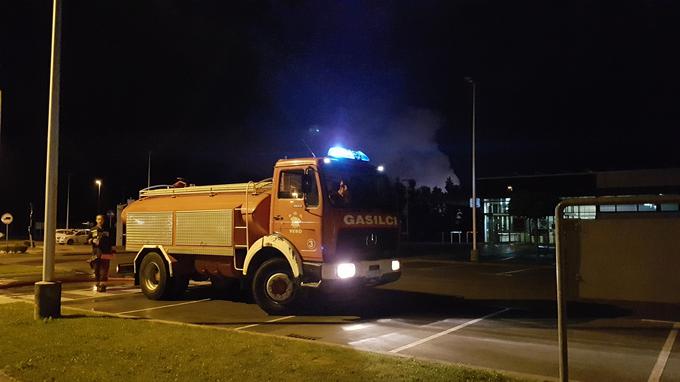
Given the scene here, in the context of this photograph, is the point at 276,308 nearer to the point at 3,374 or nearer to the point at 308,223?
the point at 308,223

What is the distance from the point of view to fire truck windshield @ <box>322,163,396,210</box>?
10.5 metres

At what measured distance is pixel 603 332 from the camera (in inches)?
363

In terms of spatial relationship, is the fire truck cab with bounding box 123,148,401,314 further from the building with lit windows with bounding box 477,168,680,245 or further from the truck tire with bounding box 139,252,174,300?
the building with lit windows with bounding box 477,168,680,245

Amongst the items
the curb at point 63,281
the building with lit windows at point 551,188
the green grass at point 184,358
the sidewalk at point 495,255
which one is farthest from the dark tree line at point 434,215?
the green grass at point 184,358

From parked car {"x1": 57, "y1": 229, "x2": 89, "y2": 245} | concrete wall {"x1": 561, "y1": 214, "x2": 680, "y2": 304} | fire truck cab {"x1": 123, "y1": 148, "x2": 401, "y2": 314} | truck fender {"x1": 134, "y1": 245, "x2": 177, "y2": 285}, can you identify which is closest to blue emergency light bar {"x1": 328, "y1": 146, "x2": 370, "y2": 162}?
fire truck cab {"x1": 123, "y1": 148, "x2": 401, "y2": 314}

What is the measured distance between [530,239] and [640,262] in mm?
48095

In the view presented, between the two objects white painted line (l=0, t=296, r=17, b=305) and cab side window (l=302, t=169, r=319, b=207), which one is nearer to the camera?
cab side window (l=302, t=169, r=319, b=207)

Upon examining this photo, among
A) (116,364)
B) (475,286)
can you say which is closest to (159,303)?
(116,364)

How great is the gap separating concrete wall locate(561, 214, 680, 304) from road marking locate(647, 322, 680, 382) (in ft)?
11.3

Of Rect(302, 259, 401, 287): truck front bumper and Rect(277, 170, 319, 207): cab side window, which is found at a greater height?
Rect(277, 170, 319, 207): cab side window

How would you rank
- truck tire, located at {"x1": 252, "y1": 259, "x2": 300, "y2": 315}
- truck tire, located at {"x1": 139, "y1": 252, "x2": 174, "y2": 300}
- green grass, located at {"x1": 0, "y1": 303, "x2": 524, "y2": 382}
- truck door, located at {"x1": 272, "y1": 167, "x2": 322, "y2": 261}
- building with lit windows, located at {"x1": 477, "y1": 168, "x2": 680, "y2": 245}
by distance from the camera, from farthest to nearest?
1. building with lit windows, located at {"x1": 477, "y1": 168, "x2": 680, "y2": 245}
2. truck tire, located at {"x1": 139, "y1": 252, "x2": 174, "y2": 300}
3. truck tire, located at {"x1": 252, "y1": 259, "x2": 300, "y2": 315}
4. truck door, located at {"x1": 272, "y1": 167, "x2": 322, "y2": 261}
5. green grass, located at {"x1": 0, "y1": 303, "x2": 524, "y2": 382}

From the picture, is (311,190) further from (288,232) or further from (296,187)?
(288,232)

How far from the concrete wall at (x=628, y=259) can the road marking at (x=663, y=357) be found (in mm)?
3442

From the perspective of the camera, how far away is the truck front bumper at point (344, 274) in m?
10.1
